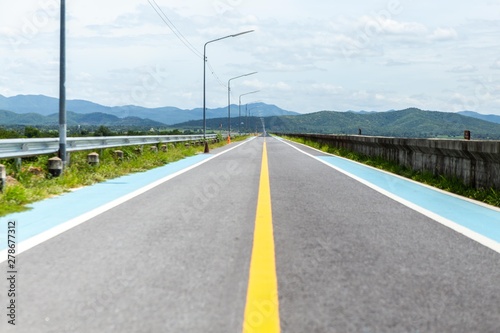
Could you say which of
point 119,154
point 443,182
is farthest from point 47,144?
point 443,182

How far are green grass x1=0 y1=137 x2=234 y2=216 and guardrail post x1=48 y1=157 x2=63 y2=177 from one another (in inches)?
5.4

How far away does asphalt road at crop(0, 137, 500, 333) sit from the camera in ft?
11.9

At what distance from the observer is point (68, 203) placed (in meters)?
9.48

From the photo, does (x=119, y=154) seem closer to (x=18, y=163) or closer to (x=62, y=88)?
(x=62, y=88)

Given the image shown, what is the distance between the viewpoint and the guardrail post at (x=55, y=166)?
12807 mm

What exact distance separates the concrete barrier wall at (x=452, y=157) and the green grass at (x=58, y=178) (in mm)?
7878

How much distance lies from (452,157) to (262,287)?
8.96 m

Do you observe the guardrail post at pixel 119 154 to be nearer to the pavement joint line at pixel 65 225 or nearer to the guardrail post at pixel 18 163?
the guardrail post at pixel 18 163

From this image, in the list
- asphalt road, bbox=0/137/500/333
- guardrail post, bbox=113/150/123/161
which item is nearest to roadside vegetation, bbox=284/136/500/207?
asphalt road, bbox=0/137/500/333

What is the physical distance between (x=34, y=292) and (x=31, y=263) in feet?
3.23

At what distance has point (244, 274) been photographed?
15.5ft

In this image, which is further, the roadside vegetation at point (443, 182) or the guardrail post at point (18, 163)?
the guardrail post at point (18, 163)

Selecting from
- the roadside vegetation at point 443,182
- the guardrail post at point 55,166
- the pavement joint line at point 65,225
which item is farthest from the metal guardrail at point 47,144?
the roadside vegetation at point 443,182

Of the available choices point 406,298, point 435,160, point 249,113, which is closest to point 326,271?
point 406,298
